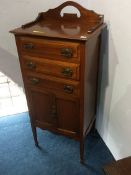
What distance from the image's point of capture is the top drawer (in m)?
1.07

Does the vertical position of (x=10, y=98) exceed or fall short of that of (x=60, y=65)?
it falls short

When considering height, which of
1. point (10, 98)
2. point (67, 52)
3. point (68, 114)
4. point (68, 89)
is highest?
point (67, 52)

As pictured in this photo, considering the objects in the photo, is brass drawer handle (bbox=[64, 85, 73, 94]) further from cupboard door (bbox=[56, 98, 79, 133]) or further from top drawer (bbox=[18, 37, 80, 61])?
top drawer (bbox=[18, 37, 80, 61])

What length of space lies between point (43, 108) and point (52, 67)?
0.37 m

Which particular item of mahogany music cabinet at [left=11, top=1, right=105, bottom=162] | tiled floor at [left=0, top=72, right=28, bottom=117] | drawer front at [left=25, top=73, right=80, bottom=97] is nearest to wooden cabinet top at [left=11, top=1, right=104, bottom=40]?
mahogany music cabinet at [left=11, top=1, right=105, bottom=162]

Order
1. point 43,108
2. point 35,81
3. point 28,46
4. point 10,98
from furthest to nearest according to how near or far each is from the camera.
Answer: point 10,98, point 43,108, point 35,81, point 28,46

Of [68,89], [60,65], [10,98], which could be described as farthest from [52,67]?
[10,98]

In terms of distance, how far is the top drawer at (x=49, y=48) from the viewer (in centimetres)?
107

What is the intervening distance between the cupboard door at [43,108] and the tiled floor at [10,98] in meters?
0.53

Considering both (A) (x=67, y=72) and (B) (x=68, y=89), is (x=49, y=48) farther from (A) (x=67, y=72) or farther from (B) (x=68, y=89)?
(B) (x=68, y=89)

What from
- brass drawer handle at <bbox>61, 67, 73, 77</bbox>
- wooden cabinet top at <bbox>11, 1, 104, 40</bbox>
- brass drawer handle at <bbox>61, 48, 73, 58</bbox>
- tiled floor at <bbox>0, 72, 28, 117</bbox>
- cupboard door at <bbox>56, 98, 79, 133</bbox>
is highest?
wooden cabinet top at <bbox>11, 1, 104, 40</bbox>

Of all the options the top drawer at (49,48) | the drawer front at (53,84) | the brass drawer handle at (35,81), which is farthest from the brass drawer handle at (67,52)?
the brass drawer handle at (35,81)

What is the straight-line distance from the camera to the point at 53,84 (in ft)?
4.10

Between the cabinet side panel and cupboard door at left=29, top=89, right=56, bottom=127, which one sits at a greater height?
the cabinet side panel
